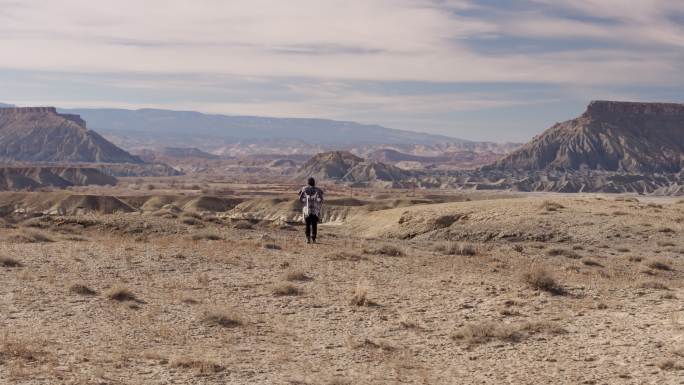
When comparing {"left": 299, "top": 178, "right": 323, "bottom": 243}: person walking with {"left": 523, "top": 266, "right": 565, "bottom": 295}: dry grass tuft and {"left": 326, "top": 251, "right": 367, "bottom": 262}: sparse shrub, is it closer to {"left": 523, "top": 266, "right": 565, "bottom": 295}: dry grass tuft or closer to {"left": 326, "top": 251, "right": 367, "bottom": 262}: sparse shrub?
{"left": 326, "top": 251, "right": 367, "bottom": 262}: sparse shrub

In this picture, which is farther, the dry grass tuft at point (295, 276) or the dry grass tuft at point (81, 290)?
the dry grass tuft at point (295, 276)

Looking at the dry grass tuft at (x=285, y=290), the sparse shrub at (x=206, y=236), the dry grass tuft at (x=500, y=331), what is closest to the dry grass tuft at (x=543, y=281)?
the dry grass tuft at (x=500, y=331)

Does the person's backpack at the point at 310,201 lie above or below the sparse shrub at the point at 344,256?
above

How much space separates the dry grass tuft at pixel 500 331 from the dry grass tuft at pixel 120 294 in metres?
5.79

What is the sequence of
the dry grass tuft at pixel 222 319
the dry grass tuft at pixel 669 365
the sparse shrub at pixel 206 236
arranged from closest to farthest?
the dry grass tuft at pixel 669 365 → the dry grass tuft at pixel 222 319 → the sparse shrub at pixel 206 236

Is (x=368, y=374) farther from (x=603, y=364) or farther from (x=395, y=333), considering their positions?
(x=603, y=364)

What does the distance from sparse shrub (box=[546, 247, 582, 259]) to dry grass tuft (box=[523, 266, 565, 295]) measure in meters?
6.22

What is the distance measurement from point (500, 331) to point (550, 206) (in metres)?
22.1

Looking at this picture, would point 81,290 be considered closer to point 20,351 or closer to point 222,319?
point 222,319

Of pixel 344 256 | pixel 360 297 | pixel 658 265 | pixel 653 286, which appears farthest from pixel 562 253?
pixel 360 297

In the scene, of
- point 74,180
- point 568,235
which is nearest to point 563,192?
point 74,180

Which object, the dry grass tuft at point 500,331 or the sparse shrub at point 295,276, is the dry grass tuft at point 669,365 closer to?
the dry grass tuft at point 500,331

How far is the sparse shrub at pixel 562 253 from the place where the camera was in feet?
61.8

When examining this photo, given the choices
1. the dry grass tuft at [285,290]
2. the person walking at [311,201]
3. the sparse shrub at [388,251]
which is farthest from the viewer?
the person walking at [311,201]
